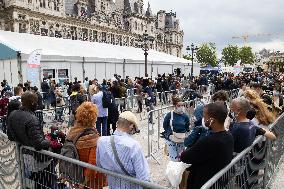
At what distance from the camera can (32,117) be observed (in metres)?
4.38

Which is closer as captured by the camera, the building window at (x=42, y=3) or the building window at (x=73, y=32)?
the building window at (x=42, y=3)

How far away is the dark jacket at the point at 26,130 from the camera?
13.7 ft

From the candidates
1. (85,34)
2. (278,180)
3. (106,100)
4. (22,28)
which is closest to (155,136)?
(106,100)

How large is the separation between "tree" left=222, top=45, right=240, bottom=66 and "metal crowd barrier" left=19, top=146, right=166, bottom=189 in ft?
383

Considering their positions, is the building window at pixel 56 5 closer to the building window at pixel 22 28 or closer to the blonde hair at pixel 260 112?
the building window at pixel 22 28

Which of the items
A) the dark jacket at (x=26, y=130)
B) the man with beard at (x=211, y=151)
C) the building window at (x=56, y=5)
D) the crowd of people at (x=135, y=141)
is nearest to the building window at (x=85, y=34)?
the building window at (x=56, y=5)

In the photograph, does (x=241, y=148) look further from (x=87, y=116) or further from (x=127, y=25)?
(x=127, y=25)

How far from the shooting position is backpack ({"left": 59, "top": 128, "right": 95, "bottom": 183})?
12.6 ft

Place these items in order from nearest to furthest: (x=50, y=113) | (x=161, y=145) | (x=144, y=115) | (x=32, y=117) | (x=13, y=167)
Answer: (x=32, y=117) → (x=13, y=167) → (x=161, y=145) → (x=50, y=113) → (x=144, y=115)

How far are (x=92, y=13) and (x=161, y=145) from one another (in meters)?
56.1

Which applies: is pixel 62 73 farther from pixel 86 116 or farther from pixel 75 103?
pixel 86 116

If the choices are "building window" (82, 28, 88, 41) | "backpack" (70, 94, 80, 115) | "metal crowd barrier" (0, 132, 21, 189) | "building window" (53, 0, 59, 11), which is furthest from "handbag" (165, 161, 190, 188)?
"building window" (82, 28, 88, 41)

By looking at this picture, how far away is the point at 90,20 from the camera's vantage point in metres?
60.6

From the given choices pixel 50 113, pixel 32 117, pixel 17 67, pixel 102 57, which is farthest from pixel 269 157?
A: pixel 102 57
